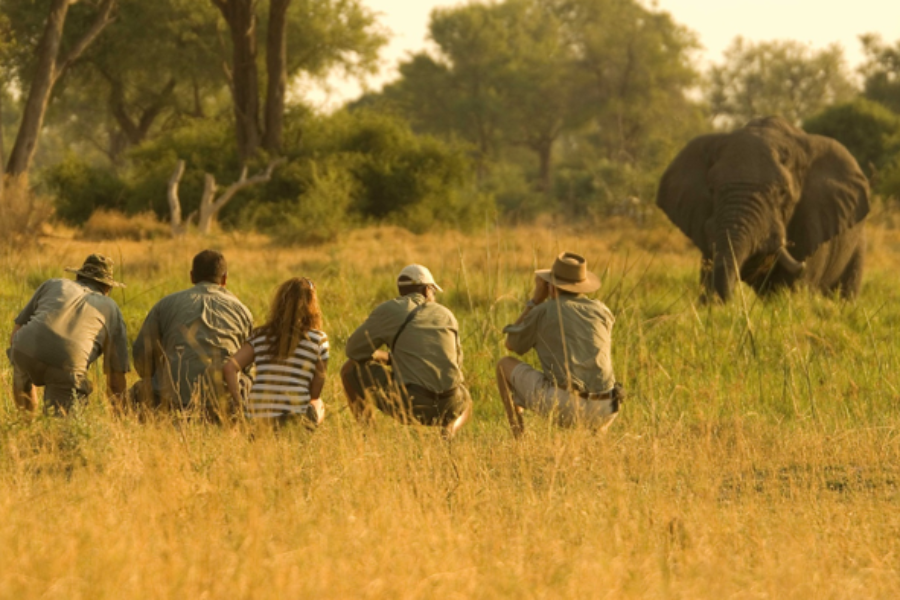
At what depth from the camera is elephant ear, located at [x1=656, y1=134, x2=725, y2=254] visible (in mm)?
13078

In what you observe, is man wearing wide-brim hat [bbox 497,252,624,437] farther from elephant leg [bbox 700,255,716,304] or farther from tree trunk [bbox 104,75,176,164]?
tree trunk [bbox 104,75,176,164]

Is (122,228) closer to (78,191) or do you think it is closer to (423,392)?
(78,191)

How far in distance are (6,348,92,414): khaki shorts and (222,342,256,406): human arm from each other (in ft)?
2.74

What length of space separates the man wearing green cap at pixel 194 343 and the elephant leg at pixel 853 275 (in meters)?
8.95

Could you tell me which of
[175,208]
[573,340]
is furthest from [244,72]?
[573,340]

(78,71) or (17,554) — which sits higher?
(78,71)

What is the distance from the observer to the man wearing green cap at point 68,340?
22.4ft

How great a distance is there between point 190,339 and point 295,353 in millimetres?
601

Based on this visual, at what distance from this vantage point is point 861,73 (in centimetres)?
4472

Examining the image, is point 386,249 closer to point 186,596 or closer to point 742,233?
point 742,233

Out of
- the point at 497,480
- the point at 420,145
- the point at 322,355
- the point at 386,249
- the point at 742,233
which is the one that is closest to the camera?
the point at 497,480

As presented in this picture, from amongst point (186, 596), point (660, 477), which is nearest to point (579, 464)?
point (660, 477)

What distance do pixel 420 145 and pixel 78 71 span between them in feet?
35.8

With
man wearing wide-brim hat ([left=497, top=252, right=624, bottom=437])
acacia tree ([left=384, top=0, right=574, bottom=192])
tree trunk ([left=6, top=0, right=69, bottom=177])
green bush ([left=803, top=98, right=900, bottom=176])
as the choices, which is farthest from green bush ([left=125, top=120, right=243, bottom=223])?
acacia tree ([left=384, top=0, right=574, bottom=192])
